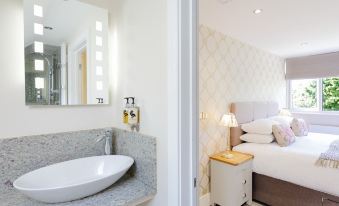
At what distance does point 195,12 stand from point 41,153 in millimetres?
1124

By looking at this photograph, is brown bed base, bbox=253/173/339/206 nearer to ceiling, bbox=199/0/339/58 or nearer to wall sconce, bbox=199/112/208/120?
wall sconce, bbox=199/112/208/120

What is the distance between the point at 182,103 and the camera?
869 millimetres

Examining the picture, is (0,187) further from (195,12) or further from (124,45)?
(195,12)

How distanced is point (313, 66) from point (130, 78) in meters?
4.16

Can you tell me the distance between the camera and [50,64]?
1161mm

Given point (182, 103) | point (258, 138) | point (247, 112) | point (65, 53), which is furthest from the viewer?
point (247, 112)

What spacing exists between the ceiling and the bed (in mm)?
1024

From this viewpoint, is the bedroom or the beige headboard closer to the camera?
the bedroom

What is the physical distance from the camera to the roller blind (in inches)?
143

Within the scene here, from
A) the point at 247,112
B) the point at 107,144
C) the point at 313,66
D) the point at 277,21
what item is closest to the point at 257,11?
the point at 277,21

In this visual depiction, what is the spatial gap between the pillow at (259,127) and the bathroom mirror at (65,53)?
2178mm

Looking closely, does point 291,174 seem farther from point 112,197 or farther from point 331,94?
point 331,94

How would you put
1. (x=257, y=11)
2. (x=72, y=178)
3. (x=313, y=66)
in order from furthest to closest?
1. (x=313, y=66)
2. (x=257, y=11)
3. (x=72, y=178)

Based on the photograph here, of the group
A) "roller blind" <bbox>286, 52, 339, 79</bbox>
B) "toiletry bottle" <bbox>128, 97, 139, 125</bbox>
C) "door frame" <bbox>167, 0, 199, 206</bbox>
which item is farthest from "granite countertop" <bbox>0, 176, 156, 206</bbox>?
"roller blind" <bbox>286, 52, 339, 79</bbox>
